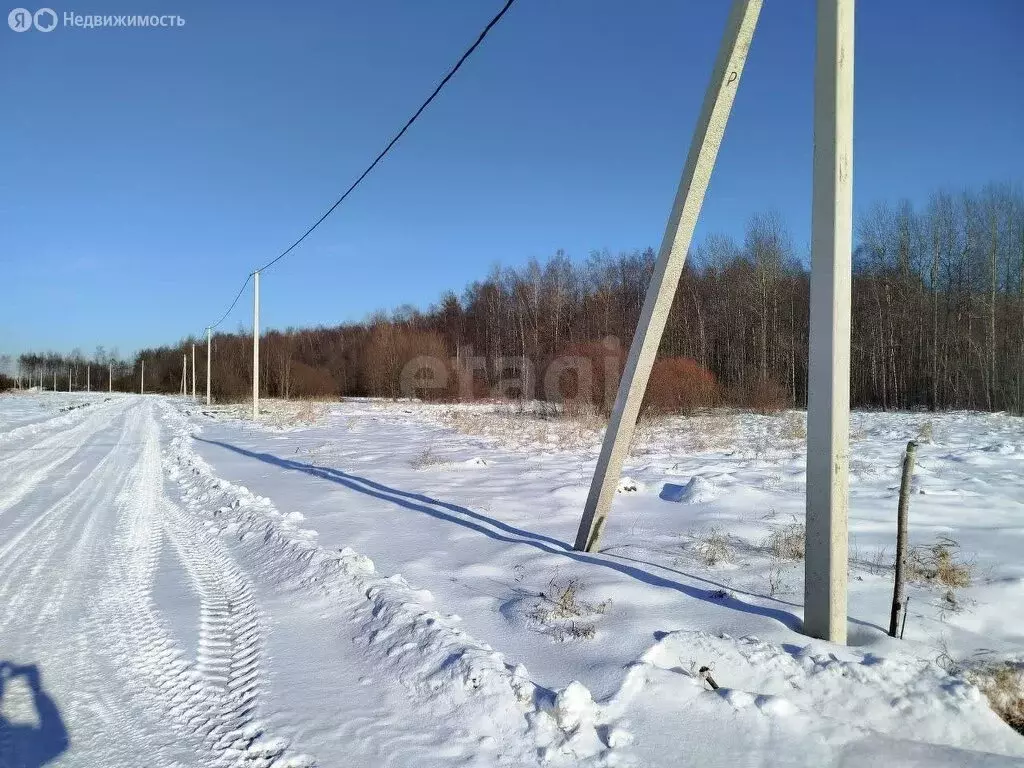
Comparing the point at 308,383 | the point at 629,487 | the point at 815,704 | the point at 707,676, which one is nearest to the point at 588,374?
the point at 629,487

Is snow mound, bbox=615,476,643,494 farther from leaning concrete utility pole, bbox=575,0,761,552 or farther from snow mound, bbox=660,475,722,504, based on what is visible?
leaning concrete utility pole, bbox=575,0,761,552

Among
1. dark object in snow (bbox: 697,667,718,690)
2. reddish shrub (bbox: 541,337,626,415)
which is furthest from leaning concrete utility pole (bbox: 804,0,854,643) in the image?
reddish shrub (bbox: 541,337,626,415)

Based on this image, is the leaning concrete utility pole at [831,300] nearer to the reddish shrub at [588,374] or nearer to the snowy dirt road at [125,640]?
the snowy dirt road at [125,640]

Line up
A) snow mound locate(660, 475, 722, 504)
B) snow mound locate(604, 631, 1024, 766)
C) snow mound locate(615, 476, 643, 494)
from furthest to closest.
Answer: snow mound locate(615, 476, 643, 494)
snow mound locate(660, 475, 722, 504)
snow mound locate(604, 631, 1024, 766)

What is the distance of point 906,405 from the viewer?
2916cm

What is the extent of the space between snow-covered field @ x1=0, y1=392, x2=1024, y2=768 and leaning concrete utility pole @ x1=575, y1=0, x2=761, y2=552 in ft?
2.24

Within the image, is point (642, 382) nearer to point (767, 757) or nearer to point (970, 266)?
point (767, 757)

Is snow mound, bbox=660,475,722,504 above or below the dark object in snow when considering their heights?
above

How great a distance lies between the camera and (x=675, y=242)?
14.5ft

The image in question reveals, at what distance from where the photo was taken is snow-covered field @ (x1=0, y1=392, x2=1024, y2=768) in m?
2.53

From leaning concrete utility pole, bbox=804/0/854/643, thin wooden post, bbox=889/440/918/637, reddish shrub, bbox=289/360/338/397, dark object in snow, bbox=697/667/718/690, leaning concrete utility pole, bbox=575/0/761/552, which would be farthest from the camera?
reddish shrub, bbox=289/360/338/397

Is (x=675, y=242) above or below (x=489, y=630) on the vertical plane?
above

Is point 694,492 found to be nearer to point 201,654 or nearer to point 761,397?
point 201,654

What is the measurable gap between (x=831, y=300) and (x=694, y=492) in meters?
4.74
